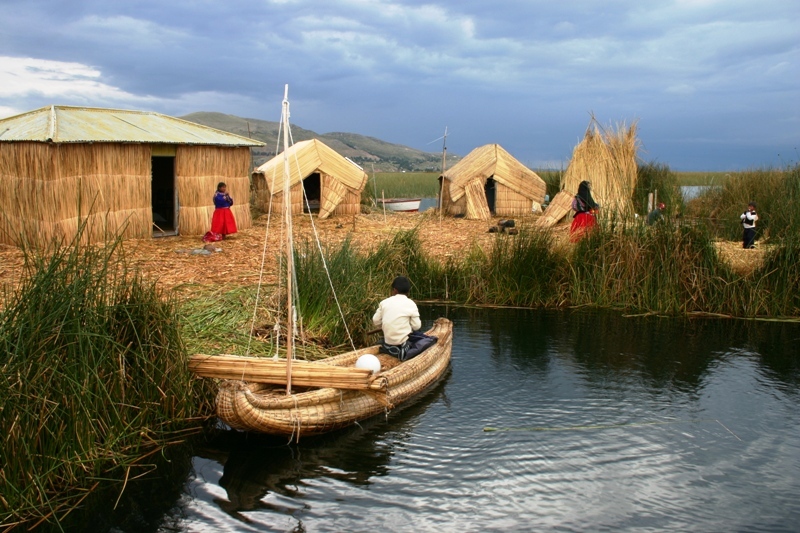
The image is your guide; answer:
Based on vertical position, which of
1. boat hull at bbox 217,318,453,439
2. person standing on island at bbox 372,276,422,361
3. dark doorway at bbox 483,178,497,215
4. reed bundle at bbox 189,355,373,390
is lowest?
boat hull at bbox 217,318,453,439

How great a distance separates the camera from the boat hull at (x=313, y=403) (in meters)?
5.86

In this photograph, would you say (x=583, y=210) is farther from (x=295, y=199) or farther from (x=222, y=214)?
(x=295, y=199)

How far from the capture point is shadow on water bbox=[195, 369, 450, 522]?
5684mm

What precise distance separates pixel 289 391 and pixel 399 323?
1.86 metres

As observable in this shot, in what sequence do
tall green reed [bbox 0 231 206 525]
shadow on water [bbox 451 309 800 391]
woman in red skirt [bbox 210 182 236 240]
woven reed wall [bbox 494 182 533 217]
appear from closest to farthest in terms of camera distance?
tall green reed [bbox 0 231 206 525] → shadow on water [bbox 451 309 800 391] → woman in red skirt [bbox 210 182 236 240] → woven reed wall [bbox 494 182 533 217]

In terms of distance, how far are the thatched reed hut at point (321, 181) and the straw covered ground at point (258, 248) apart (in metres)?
0.42

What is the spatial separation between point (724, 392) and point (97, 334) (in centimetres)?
608

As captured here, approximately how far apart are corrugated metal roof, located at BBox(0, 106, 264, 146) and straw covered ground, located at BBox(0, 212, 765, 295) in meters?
1.85

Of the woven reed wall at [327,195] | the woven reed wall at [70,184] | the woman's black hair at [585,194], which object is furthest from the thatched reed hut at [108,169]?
the woman's black hair at [585,194]

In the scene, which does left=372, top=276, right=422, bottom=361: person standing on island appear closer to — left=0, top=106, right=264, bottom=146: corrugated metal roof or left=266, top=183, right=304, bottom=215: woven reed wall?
left=0, top=106, right=264, bottom=146: corrugated metal roof

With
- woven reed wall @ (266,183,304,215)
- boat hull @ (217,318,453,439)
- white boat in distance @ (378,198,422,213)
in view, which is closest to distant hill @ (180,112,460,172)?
white boat in distance @ (378,198,422,213)

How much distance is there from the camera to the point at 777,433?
22.5 ft

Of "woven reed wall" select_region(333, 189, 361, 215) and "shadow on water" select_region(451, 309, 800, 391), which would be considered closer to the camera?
"shadow on water" select_region(451, 309, 800, 391)

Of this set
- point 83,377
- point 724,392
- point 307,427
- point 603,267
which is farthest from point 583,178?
point 83,377
